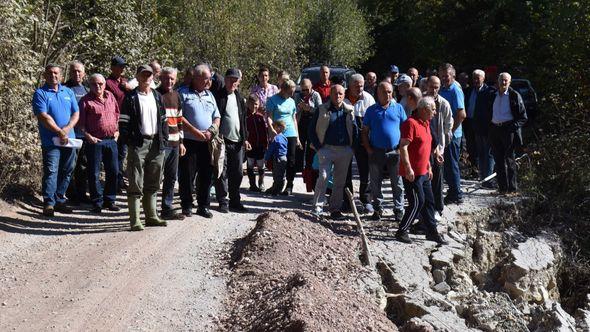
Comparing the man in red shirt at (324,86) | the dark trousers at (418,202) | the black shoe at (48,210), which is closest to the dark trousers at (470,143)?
the man in red shirt at (324,86)

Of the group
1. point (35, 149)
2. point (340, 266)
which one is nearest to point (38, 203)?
point (35, 149)

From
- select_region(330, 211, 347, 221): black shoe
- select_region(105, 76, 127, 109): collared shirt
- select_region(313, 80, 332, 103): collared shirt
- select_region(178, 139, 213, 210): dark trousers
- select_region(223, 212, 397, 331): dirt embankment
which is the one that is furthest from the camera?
select_region(313, 80, 332, 103): collared shirt

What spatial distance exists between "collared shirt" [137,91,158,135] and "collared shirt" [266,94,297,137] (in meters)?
2.93

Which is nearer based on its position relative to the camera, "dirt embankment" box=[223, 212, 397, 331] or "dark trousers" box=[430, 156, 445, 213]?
"dirt embankment" box=[223, 212, 397, 331]

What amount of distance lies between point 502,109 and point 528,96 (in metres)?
5.82

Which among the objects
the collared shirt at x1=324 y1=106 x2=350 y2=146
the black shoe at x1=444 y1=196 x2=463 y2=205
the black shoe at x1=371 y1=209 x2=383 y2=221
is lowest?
the black shoe at x1=371 y1=209 x2=383 y2=221

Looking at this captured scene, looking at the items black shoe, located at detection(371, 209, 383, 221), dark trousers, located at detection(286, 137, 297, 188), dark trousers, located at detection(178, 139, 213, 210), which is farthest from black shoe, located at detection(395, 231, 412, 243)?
dark trousers, located at detection(286, 137, 297, 188)

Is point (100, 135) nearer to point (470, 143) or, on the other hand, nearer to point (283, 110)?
point (283, 110)

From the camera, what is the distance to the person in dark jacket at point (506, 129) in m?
12.4

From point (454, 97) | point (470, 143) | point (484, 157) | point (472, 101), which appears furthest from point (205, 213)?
point (470, 143)

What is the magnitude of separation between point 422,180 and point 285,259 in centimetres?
217

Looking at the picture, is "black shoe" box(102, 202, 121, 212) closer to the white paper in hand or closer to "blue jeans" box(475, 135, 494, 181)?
the white paper in hand

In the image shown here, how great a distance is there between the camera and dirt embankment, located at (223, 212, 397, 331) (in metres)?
6.52

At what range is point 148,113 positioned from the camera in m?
9.30
